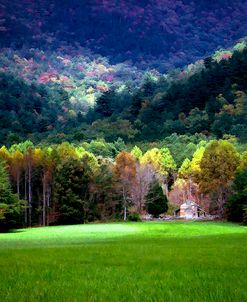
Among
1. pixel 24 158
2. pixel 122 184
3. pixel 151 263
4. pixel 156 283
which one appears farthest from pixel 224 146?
pixel 156 283

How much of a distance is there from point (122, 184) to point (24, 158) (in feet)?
58.1

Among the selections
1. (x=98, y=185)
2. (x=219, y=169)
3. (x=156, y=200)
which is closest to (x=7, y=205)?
(x=98, y=185)

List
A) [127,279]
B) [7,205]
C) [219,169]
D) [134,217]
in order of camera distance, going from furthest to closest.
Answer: [134,217], [219,169], [7,205], [127,279]

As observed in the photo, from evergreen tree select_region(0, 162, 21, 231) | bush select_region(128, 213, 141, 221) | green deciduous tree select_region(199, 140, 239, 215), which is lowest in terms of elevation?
bush select_region(128, 213, 141, 221)

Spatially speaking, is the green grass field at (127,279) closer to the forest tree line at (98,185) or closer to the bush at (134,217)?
the forest tree line at (98,185)

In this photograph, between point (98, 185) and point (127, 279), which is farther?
point (98, 185)

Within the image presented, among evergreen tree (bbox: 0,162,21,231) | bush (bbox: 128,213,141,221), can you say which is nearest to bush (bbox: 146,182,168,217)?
bush (bbox: 128,213,141,221)

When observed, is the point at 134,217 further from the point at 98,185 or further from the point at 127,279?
the point at 127,279

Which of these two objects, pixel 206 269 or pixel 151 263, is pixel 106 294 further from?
pixel 151 263

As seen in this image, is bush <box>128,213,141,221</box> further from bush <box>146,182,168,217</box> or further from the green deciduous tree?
the green deciduous tree

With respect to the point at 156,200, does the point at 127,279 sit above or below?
below

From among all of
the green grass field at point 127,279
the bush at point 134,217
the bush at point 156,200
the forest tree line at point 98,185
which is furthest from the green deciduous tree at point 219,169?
the green grass field at point 127,279

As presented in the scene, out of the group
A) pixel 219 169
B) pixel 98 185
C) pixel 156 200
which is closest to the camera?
pixel 219 169

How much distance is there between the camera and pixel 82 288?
531 inches
